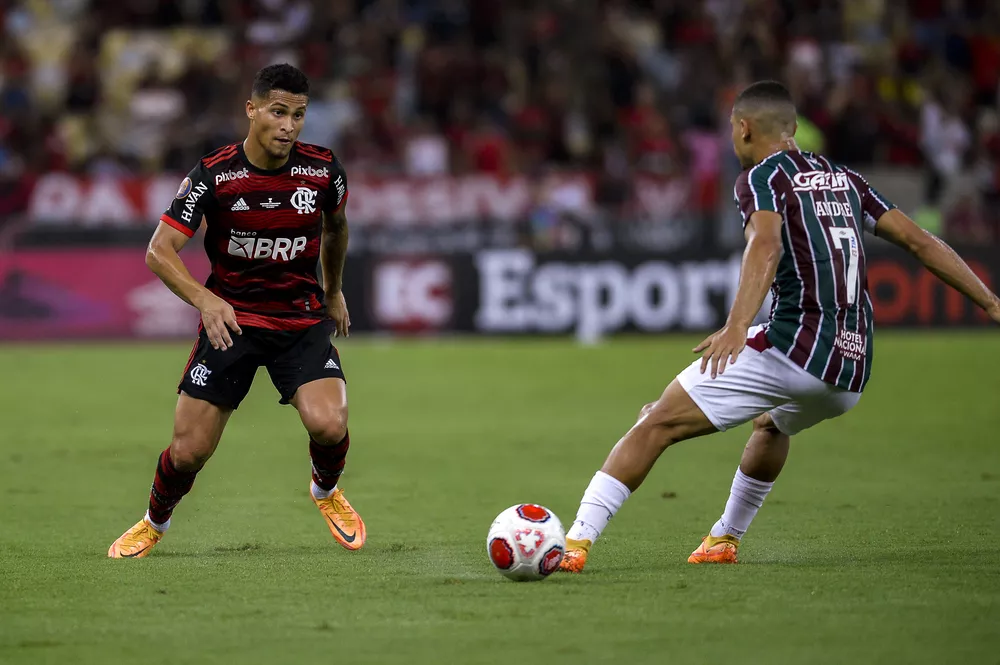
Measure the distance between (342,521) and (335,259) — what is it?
4.25 ft

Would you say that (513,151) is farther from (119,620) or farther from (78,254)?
(119,620)

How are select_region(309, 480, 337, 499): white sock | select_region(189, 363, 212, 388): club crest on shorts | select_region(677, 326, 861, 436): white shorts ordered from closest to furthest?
1. select_region(677, 326, 861, 436): white shorts
2. select_region(189, 363, 212, 388): club crest on shorts
3. select_region(309, 480, 337, 499): white sock

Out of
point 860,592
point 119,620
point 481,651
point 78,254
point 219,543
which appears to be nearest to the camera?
point 481,651

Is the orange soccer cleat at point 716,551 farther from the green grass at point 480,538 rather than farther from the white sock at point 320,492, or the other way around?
the white sock at point 320,492

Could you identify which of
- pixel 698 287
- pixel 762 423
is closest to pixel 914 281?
pixel 698 287

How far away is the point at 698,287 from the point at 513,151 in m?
4.14

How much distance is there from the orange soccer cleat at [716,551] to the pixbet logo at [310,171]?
2432 mm

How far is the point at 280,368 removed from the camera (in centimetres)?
697

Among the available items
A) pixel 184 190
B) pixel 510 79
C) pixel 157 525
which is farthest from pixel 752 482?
pixel 510 79

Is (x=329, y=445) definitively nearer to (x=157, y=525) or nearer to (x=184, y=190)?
(x=157, y=525)

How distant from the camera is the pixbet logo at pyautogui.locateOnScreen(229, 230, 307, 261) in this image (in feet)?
22.6

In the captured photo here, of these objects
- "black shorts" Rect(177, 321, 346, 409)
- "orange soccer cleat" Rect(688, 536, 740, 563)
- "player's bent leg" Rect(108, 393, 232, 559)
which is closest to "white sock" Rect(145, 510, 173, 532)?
"player's bent leg" Rect(108, 393, 232, 559)

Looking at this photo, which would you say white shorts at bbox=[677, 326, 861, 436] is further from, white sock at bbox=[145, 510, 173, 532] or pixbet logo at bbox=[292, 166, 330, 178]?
white sock at bbox=[145, 510, 173, 532]

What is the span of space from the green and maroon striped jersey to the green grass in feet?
2.85
